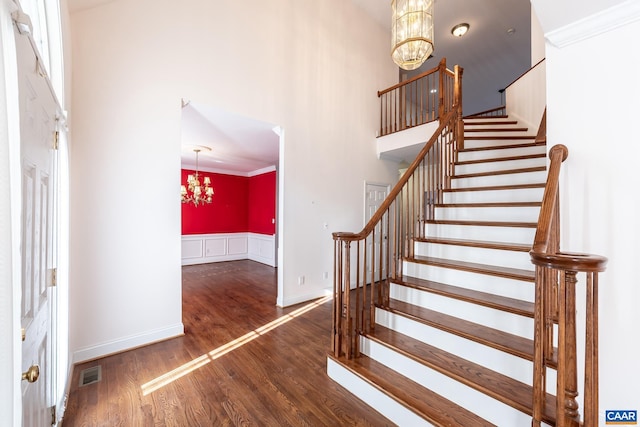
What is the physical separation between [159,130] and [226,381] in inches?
102

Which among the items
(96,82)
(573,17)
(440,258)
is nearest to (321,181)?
(440,258)

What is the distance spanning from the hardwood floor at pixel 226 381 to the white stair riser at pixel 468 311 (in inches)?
37.3

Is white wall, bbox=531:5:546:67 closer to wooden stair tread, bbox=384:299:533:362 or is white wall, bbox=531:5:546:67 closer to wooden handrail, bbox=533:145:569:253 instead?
wooden handrail, bbox=533:145:569:253

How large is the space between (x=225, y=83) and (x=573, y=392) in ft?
12.9

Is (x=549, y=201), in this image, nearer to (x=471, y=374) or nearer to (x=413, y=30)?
(x=471, y=374)

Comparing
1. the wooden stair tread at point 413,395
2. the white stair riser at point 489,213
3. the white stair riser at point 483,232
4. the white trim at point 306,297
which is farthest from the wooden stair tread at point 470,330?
the white trim at point 306,297

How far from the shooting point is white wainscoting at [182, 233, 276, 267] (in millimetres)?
6840

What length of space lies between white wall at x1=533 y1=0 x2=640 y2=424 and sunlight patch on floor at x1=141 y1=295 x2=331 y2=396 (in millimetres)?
2745

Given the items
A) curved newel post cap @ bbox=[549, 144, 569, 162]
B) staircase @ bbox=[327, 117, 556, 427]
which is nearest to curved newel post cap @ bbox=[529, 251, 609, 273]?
curved newel post cap @ bbox=[549, 144, 569, 162]

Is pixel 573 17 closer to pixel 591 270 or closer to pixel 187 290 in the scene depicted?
pixel 591 270

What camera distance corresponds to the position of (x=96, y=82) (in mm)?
2479

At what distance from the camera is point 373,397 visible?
1.85m

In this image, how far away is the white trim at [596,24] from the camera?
1.23 m

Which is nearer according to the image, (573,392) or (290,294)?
(573,392)
